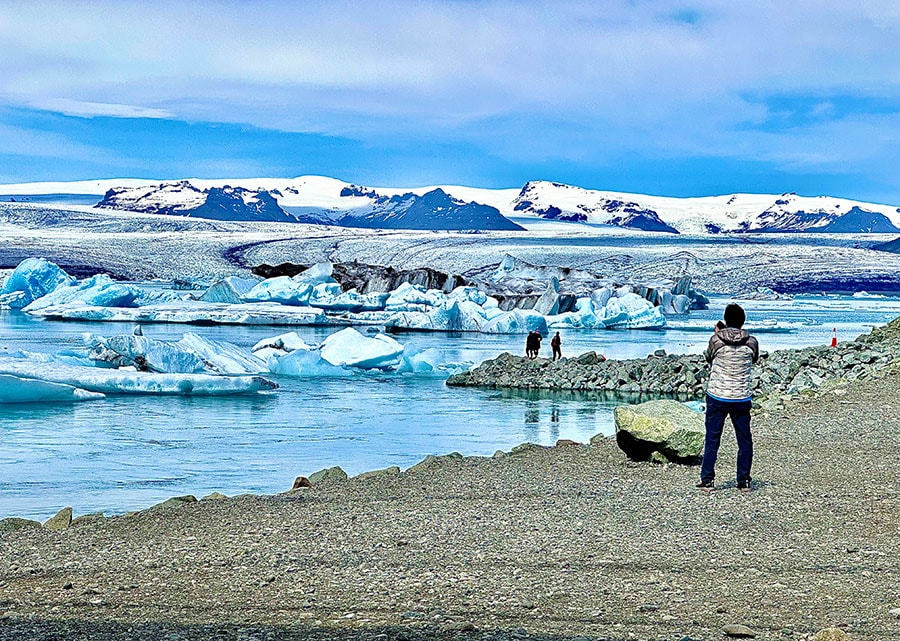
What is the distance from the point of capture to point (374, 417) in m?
11.2

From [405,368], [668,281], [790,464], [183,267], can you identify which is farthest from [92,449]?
[183,267]

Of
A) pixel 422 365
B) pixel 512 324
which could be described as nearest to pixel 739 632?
pixel 422 365

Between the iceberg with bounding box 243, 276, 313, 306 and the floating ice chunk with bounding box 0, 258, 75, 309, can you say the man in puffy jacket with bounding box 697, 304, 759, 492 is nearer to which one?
the iceberg with bounding box 243, 276, 313, 306

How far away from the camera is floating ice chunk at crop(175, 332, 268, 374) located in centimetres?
1451

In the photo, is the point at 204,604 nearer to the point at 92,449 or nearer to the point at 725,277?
the point at 92,449

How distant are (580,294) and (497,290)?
2.80 m

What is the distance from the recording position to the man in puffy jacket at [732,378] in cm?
505

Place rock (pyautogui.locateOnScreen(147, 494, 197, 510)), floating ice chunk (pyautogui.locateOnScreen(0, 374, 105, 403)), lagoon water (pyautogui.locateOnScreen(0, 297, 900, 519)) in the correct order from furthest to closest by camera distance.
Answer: floating ice chunk (pyautogui.locateOnScreen(0, 374, 105, 403)) → lagoon water (pyautogui.locateOnScreen(0, 297, 900, 519)) → rock (pyautogui.locateOnScreen(147, 494, 197, 510))

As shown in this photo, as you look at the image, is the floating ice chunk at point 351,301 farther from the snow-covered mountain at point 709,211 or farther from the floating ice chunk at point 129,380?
the snow-covered mountain at point 709,211

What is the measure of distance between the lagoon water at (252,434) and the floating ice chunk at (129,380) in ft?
0.84

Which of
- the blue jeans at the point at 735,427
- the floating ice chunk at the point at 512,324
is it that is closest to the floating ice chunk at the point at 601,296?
the floating ice chunk at the point at 512,324

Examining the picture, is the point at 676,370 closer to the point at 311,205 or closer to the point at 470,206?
the point at 470,206

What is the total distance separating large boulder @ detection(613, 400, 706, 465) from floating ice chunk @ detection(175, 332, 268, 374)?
881 cm

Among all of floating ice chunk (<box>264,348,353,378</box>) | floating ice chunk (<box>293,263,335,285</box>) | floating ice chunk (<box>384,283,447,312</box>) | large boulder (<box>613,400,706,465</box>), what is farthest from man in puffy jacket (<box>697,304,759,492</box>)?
floating ice chunk (<box>293,263,335,285</box>)
